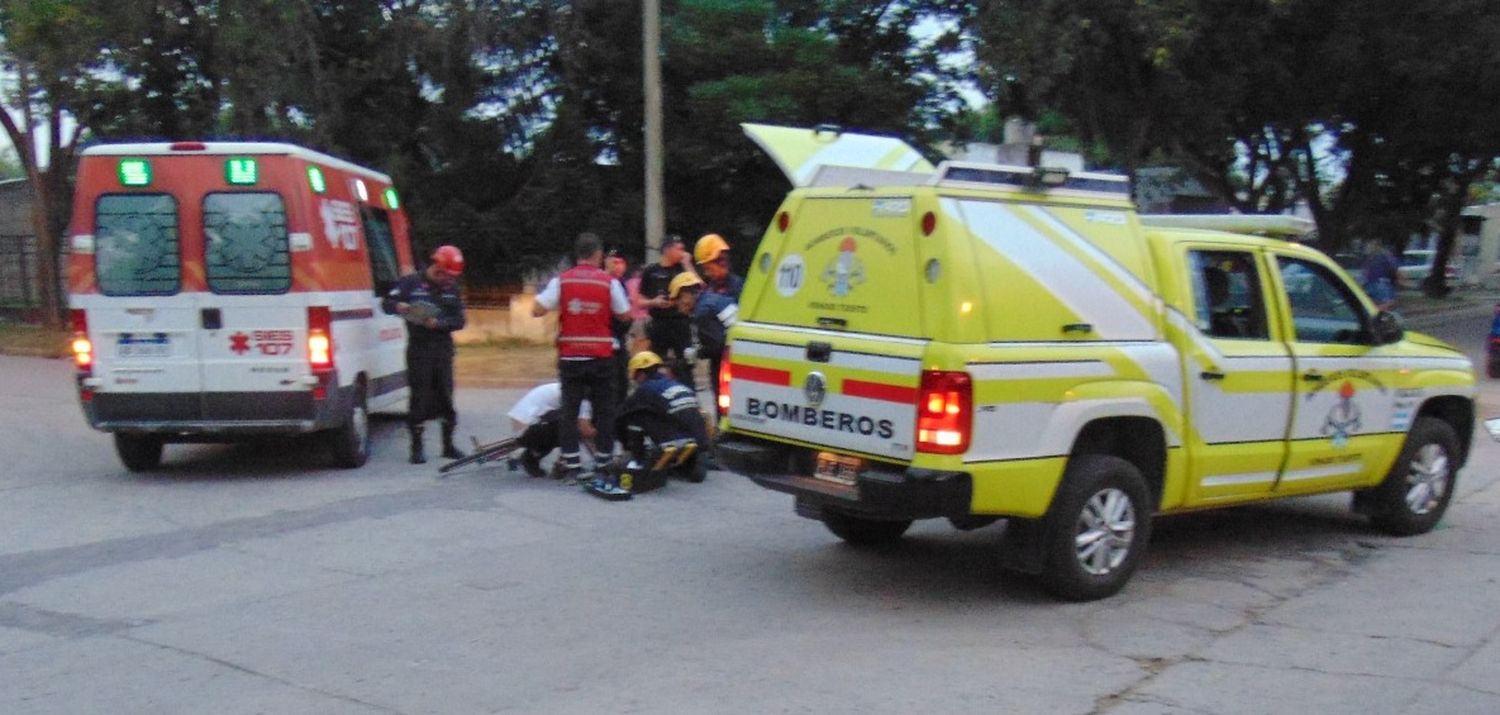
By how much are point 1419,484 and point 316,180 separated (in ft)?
25.0

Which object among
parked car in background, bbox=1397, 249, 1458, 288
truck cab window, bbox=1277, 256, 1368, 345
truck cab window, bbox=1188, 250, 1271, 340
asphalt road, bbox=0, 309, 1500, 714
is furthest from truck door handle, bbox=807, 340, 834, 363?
parked car in background, bbox=1397, 249, 1458, 288

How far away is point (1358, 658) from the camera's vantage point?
541 centimetres

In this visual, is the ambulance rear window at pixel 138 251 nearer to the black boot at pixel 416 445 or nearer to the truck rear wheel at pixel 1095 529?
the black boot at pixel 416 445

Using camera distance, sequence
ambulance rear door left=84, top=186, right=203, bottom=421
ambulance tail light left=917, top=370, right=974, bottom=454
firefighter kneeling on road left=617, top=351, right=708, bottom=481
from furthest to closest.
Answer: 1. ambulance rear door left=84, top=186, right=203, bottom=421
2. firefighter kneeling on road left=617, top=351, right=708, bottom=481
3. ambulance tail light left=917, top=370, right=974, bottom=454

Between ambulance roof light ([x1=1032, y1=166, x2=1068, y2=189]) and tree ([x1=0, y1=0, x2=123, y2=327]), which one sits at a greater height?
tree ([x1=0, y1=0, x2=123, y2=327])

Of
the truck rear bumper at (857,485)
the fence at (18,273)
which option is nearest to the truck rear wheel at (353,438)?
the truck rear bumper at (857,485)

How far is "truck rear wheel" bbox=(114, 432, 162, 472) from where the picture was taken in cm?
975

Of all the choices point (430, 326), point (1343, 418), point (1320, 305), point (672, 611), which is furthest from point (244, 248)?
point (1343, 418)

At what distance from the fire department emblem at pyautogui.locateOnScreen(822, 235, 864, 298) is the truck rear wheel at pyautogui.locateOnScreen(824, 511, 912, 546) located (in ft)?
4.88

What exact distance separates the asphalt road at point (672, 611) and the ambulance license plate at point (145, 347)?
977 millimetres

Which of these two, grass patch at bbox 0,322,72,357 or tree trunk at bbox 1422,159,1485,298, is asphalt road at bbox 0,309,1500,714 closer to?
grass patch at bbox 0,322,72,357

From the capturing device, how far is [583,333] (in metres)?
8.93

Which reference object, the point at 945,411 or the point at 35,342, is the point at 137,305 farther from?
the point at 35,342

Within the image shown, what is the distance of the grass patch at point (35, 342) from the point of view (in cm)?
2034
